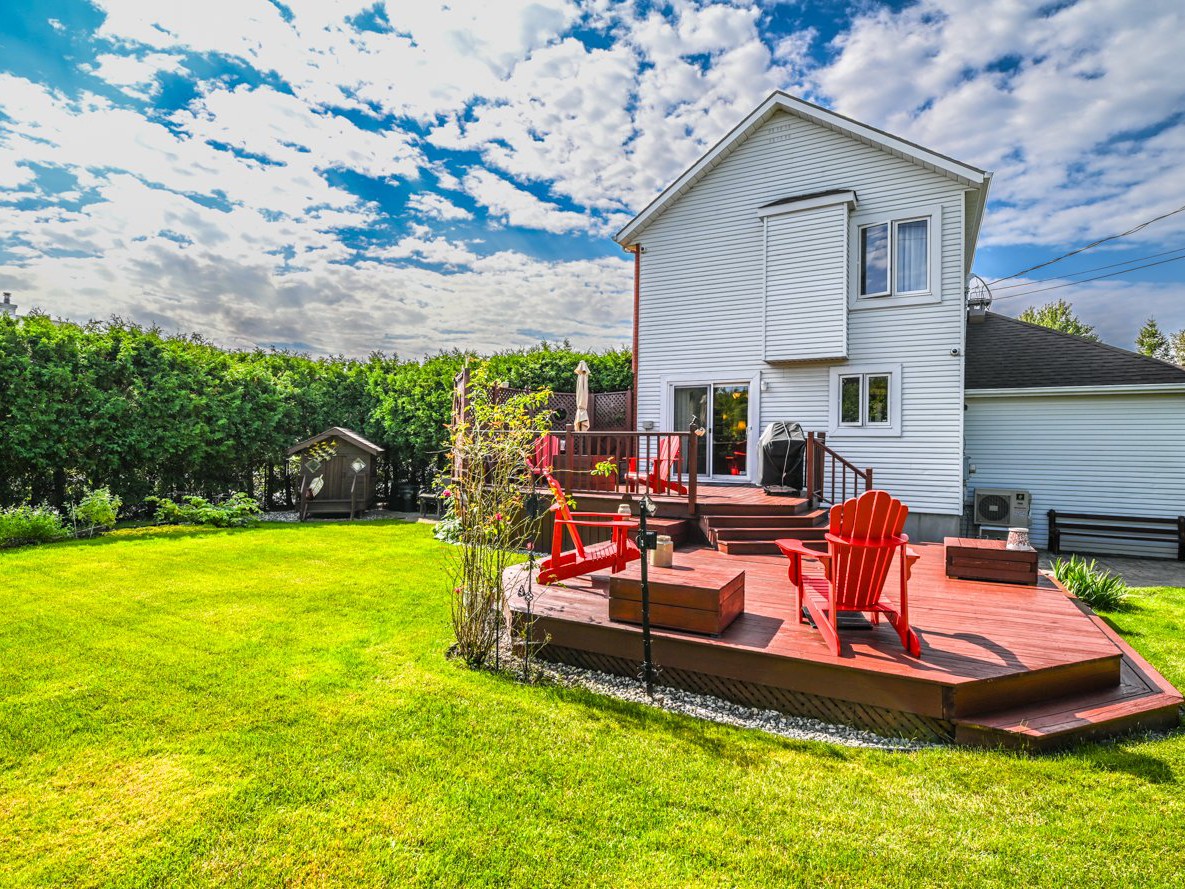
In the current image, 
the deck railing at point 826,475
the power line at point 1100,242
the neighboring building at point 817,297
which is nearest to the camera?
the deck railing at point 826,475

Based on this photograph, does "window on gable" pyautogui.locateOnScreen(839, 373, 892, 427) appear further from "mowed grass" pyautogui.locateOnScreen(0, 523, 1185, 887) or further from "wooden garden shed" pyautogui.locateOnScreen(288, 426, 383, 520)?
"wooden garden shed" pyautogui.locateOnScreen(288, 426, 383, 520)

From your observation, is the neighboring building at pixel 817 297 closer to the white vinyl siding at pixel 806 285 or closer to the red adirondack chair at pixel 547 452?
the white vinyl siding at pixel 806 285

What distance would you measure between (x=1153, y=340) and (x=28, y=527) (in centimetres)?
5396

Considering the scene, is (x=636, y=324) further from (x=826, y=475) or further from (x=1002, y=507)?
(x=1002, y=507)

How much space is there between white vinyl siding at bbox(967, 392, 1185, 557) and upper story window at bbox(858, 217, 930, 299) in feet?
11.2

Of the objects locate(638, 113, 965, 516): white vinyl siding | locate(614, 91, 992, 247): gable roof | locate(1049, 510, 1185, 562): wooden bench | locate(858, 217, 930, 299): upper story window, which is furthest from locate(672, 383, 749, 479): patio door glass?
locate(1049, 510, 1185, 562): wooden bench

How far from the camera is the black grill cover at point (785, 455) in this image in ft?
27.7

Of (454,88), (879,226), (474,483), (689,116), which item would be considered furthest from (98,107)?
(879,226)

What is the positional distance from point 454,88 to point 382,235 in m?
4.19

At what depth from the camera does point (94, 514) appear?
352 inches

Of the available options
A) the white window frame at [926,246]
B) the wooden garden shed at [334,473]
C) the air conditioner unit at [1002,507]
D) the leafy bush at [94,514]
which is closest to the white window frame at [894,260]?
the white window frame at [926,246]

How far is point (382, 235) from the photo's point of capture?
40.1ft

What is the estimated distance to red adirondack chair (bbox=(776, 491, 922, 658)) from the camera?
3547 mm

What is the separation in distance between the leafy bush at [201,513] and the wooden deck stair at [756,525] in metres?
8.80
